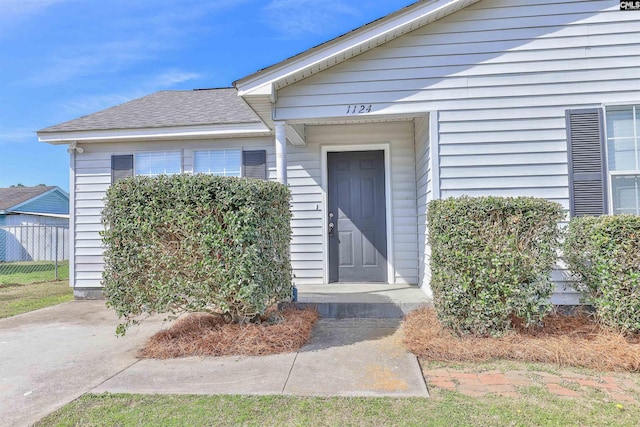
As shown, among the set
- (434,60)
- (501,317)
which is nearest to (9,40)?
(434,60)

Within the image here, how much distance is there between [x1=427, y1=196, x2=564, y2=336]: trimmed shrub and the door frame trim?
2111 mm

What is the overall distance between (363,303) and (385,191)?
1950 millimetres

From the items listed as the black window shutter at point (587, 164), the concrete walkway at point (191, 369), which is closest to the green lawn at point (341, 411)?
the concrete walkway at point (191, 369)

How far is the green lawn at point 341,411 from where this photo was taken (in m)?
2.05

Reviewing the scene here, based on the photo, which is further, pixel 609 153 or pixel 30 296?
pixel 30 296

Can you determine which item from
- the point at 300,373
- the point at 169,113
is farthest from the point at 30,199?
the point at 300,373

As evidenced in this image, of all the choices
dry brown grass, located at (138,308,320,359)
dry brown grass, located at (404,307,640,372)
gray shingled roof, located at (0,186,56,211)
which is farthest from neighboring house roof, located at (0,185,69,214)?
dry brown grass, located at (404,307,640,372)

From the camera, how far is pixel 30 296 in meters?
6.73

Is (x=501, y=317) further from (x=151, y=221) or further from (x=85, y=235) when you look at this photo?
(x=85, y=235)

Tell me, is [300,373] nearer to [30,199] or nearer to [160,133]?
[160,133]

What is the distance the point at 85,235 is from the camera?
245 inches

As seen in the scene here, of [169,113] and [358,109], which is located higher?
[169,113]

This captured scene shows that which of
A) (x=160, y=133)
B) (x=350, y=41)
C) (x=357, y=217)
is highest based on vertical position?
(x=350, y=41)

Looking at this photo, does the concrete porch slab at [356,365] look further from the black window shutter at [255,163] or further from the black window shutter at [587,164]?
the black window shutter at [255,163]
